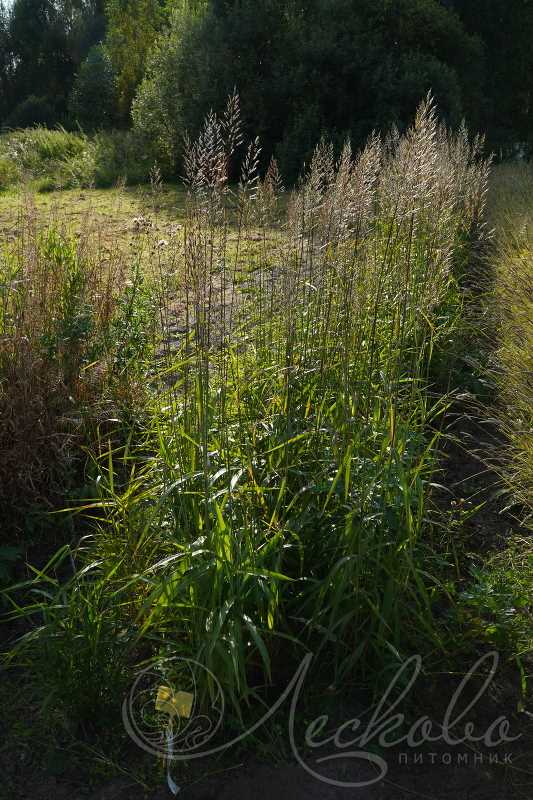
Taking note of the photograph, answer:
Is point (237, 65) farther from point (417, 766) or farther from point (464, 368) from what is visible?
point (417, 766)

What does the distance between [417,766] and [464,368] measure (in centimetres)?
283

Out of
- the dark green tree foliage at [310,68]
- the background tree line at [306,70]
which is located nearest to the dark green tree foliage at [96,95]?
the background tree line at [306,70]

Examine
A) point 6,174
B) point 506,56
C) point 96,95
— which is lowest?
point 6,174

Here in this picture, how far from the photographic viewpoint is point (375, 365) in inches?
125

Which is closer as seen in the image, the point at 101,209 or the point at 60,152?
the point at 101,209

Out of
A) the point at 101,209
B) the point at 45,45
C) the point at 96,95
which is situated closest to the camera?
the point at 101,209

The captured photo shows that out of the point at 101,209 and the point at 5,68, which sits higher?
the point at 5,68

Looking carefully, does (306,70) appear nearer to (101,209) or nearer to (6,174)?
(101,209)
